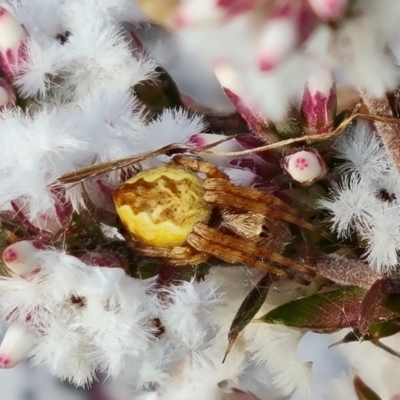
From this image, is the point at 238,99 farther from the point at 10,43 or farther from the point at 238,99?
the point at 10,43

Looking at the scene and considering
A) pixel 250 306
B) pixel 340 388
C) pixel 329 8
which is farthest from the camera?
pixel 340 388

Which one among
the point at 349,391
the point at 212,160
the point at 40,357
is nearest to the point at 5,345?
the point at 40,357

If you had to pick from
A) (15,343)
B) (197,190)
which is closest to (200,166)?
(197,190)

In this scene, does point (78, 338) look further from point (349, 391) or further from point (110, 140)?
point (349, 391)

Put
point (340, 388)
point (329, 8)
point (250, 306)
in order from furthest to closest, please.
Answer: point (340, 388) < point (250, 306) < point (329, 8)

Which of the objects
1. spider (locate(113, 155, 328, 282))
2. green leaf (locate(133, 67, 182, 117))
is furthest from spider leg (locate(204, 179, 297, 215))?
green leaf (locate(133, 67, 182, 117))

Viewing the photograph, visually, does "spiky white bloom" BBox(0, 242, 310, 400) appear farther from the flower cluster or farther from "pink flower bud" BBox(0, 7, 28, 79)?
"pink flower bud" BBox(0, 7, 28, 79)
